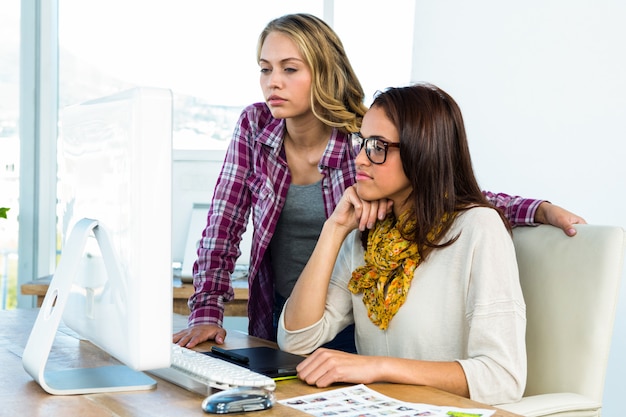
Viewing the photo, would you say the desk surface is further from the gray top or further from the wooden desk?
the wooden desk

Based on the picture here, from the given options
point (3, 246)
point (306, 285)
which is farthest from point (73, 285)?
point (3, 246)

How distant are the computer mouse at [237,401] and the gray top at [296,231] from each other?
94cm

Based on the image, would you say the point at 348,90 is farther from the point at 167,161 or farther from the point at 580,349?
the point at 167,161

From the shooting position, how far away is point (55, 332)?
1.26 m

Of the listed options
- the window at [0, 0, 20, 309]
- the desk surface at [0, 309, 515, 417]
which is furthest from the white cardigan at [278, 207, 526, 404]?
the window at [0, 0, 20, 309]

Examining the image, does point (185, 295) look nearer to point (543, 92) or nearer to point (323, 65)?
point (323, 65)

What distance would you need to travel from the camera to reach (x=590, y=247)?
1.59 m

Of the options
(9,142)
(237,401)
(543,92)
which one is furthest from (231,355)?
(9,142)

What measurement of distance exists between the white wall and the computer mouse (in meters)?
1.89

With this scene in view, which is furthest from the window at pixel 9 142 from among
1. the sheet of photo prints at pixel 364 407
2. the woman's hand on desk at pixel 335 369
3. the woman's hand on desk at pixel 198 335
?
the sheet of photo prints at pixel 364 407

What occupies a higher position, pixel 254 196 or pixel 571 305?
pixel 254 196

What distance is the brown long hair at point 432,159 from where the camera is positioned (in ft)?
5.30

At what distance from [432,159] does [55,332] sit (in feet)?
2.62

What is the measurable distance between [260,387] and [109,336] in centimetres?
24
